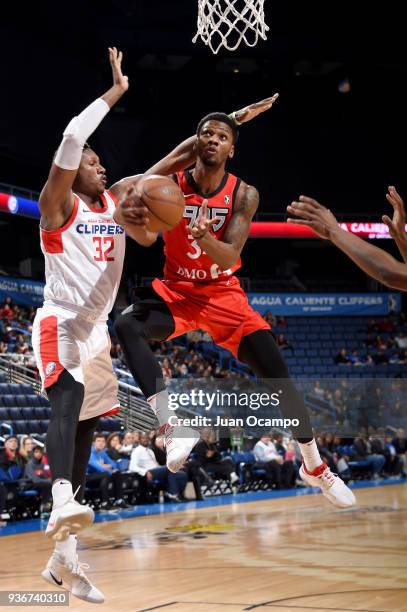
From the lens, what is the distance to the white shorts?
467 cm

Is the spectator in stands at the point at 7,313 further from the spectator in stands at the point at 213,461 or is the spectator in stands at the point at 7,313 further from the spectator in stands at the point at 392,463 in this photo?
the spectator in stands at the point at 392,463

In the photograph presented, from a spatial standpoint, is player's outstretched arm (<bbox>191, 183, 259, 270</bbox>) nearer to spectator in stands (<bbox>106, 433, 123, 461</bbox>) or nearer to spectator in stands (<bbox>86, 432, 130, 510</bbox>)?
spectator in stands (<bbox>86, 432, 130, 510</bbox>)

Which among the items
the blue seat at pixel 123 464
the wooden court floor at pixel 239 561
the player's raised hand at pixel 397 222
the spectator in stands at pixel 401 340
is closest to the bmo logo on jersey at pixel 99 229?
the player's raised hand at pixel 397 222

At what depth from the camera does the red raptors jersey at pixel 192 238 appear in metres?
5.05

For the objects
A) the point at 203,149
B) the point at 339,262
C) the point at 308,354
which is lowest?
the point at 203,149

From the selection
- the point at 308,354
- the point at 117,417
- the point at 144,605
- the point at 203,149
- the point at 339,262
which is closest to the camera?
the point at 203,149

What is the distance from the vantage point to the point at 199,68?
93.3ft

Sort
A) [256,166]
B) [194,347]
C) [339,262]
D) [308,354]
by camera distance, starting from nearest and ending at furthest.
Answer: [194,347] < [308,354] < [256,166] < [339,262]

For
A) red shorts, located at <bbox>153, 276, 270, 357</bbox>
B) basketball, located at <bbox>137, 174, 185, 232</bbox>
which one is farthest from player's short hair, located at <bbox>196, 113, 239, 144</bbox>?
red shorts, located at <bbox>153, 276, 270, 357</bbox>

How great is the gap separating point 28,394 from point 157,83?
53.5ft

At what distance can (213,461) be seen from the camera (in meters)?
15.1

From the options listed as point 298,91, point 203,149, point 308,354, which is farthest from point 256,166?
point 203,149

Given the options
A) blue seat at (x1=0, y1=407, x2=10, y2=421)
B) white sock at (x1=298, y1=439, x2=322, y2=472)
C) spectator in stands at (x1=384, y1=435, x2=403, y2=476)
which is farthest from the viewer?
spectator in stands at (x1=384, y1=435, x2=403, y2=476)

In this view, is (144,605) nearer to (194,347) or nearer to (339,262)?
(194,347)
